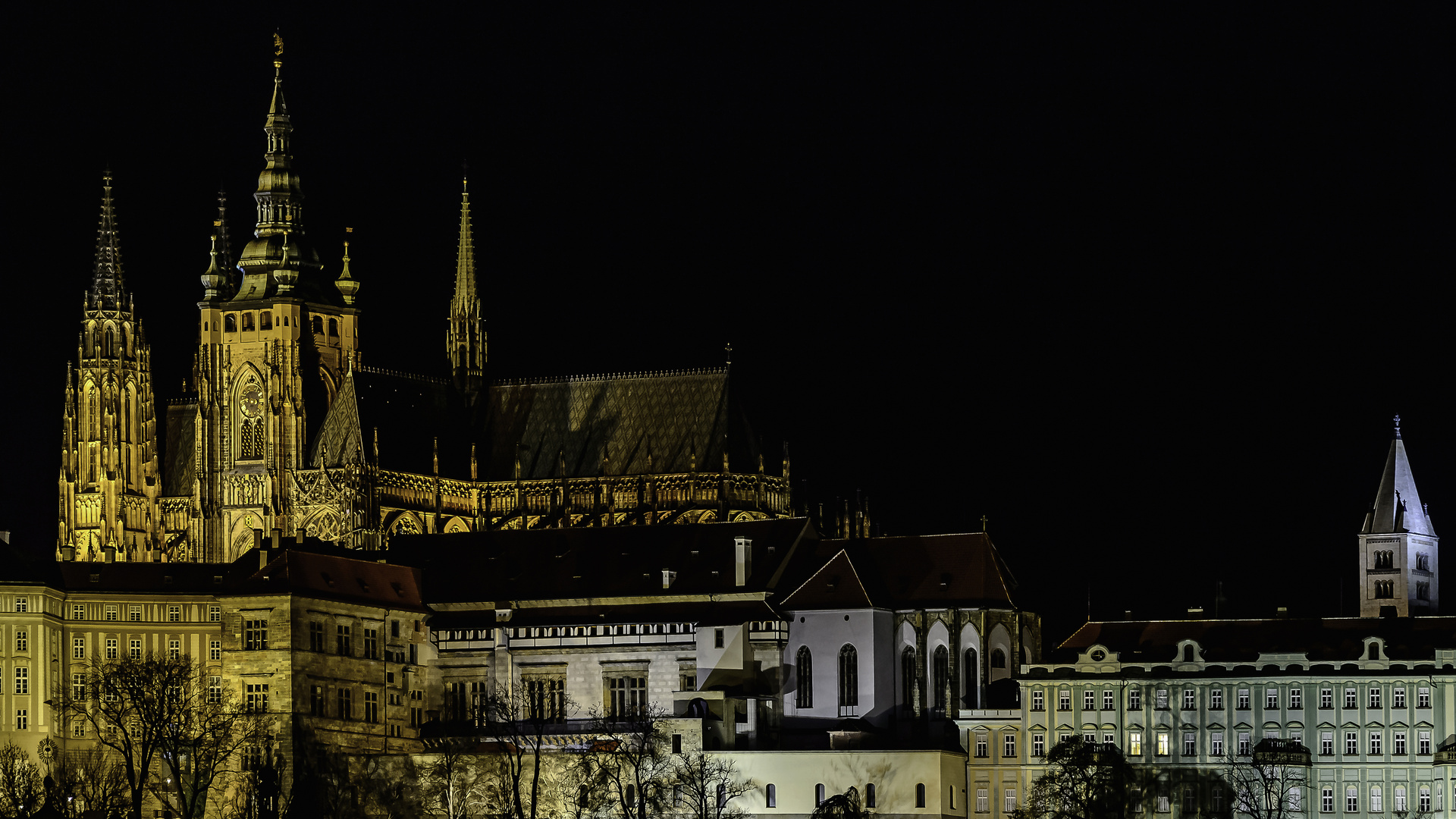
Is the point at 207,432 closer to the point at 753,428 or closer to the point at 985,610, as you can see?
the point at 753,428

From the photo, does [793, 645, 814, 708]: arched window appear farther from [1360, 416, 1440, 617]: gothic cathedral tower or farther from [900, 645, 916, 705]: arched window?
[1360, 416, 1440, 617]: gothic cathedral tower

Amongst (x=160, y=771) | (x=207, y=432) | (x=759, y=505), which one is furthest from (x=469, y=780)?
(x=207, y=432)

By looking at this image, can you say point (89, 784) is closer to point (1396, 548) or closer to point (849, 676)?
point (849, 676)

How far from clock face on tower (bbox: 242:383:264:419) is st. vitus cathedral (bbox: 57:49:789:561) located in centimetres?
10

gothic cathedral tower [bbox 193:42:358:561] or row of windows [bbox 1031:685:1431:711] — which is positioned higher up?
gothic cathedral tower [bbox 193:42:358:561]

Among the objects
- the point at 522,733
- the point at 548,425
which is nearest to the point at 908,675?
the point at 522,733

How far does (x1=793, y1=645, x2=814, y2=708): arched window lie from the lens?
145125mm

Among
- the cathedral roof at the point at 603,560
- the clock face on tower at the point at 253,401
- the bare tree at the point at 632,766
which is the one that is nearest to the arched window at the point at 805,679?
the cathedral roof at the point at 603,560

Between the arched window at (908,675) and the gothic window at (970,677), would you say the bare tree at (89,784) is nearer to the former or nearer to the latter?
the arched window at (908,675)

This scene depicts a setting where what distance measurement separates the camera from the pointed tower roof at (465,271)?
18650 centimetres

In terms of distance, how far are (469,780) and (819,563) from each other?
17362 millimetres

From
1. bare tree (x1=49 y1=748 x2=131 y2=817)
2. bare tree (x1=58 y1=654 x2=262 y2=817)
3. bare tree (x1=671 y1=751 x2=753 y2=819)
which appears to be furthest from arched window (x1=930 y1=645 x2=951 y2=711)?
bare tree (x1=49 y1=748 x2=131 y2=817)

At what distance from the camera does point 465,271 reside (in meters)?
188

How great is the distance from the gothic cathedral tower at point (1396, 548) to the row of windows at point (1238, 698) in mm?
13657
